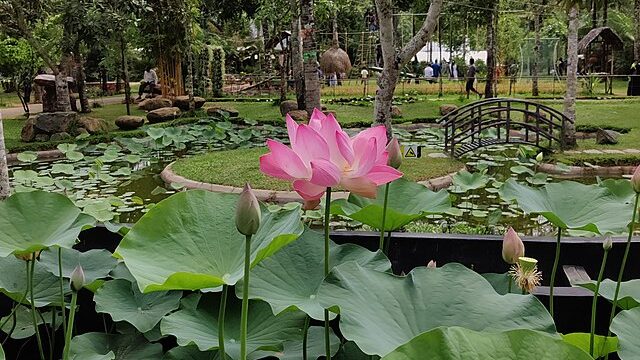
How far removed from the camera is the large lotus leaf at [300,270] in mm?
1026

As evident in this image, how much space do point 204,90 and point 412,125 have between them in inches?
385

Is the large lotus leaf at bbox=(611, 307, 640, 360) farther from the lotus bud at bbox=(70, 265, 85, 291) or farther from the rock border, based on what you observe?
the rock border

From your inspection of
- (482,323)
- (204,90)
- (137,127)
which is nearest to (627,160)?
(482,323)

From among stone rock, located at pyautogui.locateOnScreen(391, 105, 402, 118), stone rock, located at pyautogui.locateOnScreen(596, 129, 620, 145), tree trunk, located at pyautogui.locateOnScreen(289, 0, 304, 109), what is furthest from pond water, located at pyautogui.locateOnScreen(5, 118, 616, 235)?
tree trunk, located at pyautogui.locateOnScreen(289, 0, 304, 109)

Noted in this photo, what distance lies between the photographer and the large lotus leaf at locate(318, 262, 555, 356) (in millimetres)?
849

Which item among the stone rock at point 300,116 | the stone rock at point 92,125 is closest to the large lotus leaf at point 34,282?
the stone rock at point 92,125

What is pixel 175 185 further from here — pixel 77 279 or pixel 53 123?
pixel 77 279

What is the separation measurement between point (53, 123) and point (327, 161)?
10.6 meters

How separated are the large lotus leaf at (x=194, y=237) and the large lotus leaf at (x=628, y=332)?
0.51 meters

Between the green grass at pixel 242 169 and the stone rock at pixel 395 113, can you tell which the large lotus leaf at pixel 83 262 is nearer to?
the green grass at pixel 242 169

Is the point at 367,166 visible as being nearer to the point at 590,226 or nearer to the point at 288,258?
the point at 288,258

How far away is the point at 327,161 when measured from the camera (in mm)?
893

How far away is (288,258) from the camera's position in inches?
44.7

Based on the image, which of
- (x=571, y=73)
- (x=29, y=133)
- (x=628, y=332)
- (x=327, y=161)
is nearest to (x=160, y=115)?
(x=29, y=133)
